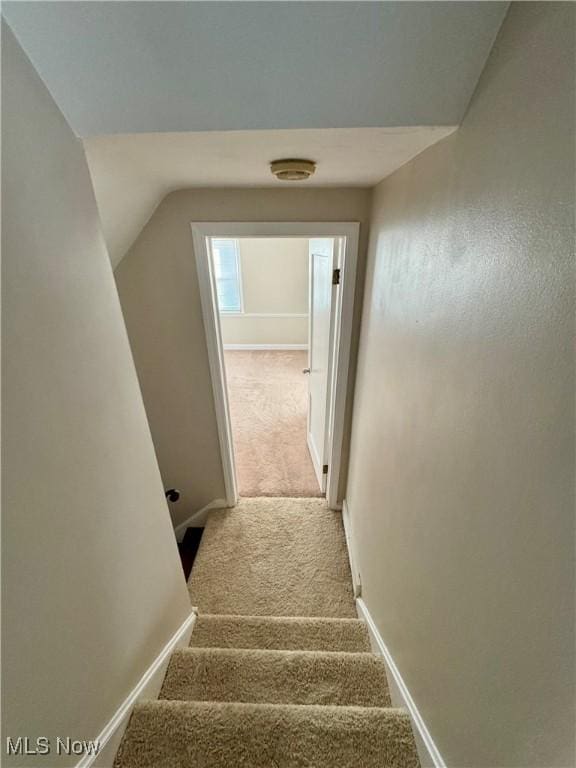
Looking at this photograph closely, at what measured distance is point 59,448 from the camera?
2.45 ft

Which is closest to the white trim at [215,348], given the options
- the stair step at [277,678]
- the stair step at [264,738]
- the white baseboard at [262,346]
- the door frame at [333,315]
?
the door frame at [333,315]

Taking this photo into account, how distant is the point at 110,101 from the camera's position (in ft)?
2.49

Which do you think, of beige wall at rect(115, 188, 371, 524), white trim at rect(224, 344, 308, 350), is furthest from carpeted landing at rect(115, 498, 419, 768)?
white trim at rect(224, 344, 308, 350)

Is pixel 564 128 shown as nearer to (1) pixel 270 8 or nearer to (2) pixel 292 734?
(1) pixel 270 8

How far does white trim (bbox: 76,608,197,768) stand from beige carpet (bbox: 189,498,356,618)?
0.54 m

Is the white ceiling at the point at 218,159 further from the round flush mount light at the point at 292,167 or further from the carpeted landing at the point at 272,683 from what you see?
the carpeted landing at the point at 272,683

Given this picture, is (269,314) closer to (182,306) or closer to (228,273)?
(228,273)

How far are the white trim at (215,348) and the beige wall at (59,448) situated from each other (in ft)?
3.19

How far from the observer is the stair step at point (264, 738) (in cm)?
98

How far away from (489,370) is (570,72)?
426 mm

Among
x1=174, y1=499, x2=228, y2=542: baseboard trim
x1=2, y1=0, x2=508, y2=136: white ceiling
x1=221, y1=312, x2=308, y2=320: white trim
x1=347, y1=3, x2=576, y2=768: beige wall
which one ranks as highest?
x1=2, y1=0, x2=508, y2=136: white ceiling

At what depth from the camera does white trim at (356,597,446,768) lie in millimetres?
898

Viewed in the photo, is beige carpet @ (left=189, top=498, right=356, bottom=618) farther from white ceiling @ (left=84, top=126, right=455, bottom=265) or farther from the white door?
white ceiling @ (left=84, top=126, right=455, bottom=265)

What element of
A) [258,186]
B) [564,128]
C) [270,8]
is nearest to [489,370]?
[564,128]
